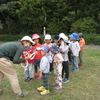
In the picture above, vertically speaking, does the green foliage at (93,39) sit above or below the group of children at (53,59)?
below

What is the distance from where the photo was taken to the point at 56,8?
65.9 feet

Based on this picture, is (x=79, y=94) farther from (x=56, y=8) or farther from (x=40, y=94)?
(x=56, y=8)

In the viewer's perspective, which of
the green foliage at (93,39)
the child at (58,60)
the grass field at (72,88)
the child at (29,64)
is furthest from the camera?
the green foliage at (93,39)

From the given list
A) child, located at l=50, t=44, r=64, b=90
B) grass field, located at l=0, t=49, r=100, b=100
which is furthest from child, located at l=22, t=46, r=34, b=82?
child, located at l=50, t=44, r=64, b=90

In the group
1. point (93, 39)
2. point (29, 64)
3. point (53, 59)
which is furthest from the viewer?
point (93, 39)

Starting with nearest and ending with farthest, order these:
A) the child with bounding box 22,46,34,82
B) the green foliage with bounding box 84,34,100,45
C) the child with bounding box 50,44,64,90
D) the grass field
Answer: the grass field < the child with bounding box 50,44,64,90 < the child with bounding box 22,46,34,82 < the green foliage with bounding box 84,34,100,45

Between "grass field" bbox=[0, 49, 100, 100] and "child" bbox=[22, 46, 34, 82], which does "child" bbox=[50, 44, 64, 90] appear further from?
"child" bbox=[22, 46, 34, 82]

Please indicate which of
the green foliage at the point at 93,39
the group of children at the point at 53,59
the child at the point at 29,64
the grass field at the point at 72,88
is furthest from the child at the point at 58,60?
the green foliage at the point at 93,39

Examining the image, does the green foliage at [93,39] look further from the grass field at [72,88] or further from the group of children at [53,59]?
the group of children at [53,59]

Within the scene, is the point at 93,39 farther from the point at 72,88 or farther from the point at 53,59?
the point at 53,59

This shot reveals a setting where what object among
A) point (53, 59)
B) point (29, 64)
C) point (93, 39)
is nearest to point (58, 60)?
point (53, 59)

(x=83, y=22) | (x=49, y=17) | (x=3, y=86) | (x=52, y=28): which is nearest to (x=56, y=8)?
(x=49, y=17)

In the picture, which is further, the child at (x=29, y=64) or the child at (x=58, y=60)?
the child at (x=29, y=64)

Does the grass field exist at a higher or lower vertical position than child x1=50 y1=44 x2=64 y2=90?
lower
